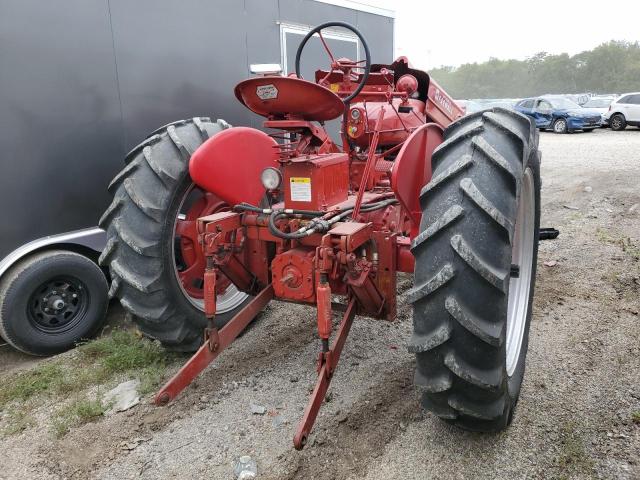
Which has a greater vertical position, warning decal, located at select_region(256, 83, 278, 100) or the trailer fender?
warning decal, located at select_region(256, 83, 278, 100)

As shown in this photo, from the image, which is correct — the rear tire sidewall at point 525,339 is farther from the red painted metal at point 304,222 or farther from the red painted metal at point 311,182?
the red painted metal at point 311,182

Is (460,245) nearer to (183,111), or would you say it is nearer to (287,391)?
(287,391)

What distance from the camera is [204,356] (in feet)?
9.55

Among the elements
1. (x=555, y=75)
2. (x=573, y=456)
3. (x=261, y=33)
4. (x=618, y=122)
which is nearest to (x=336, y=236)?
(x=573, y=456)

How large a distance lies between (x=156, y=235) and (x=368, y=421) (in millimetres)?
1658

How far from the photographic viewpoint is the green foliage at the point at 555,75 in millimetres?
52156

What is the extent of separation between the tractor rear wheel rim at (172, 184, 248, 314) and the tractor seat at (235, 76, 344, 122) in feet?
2.76

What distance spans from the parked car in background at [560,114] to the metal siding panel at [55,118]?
18560 millimetres

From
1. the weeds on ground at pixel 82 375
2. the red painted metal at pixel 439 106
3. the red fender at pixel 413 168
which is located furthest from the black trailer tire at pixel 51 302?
the red painted metal at pixel 439 106

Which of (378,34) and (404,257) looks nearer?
(404,257)

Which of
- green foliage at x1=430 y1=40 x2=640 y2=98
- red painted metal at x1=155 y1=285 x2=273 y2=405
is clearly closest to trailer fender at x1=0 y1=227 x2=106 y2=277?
red painted metal at x1=155 y1=285 x2=273 y2=405

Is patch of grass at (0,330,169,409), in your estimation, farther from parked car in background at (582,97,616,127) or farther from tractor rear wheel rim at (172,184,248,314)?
parked car in background at (582,97,616,127)

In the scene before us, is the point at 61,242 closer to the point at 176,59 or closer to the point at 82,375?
the point at 82,375

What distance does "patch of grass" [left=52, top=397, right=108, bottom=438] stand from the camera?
297cm
